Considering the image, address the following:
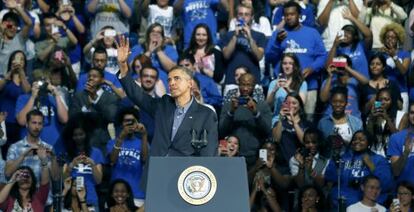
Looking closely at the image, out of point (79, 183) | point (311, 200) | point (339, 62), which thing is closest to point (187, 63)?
point (339, 62)

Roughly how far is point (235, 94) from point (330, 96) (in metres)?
1.21

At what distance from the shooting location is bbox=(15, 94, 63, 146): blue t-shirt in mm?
14609

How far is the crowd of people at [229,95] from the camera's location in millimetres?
13539

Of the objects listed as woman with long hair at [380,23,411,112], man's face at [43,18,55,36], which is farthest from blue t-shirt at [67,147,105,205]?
woman with long hair at [380,23,411,112]

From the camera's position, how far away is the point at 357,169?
45.1ft

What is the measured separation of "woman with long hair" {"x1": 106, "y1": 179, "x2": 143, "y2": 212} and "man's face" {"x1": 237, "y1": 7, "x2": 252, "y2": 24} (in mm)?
3139

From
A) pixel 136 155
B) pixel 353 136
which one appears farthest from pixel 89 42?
pixel 353 136

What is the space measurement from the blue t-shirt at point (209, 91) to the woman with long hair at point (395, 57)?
2176mm

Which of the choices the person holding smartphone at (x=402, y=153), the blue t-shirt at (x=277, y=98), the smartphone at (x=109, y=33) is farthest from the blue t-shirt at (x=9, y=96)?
the person holding smartphone at (x=402, y=153)

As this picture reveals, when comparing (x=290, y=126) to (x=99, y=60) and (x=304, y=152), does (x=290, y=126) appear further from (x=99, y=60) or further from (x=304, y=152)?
Answer: (x=99, y=60)

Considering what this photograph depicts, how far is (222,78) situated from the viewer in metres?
15.1

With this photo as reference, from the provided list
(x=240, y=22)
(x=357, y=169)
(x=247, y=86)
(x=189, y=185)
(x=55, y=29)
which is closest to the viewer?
(x=189, y=185)

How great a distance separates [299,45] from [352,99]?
39.0 inches

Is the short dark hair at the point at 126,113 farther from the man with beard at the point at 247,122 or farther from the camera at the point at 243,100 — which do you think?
the camera at the point at 243,100
